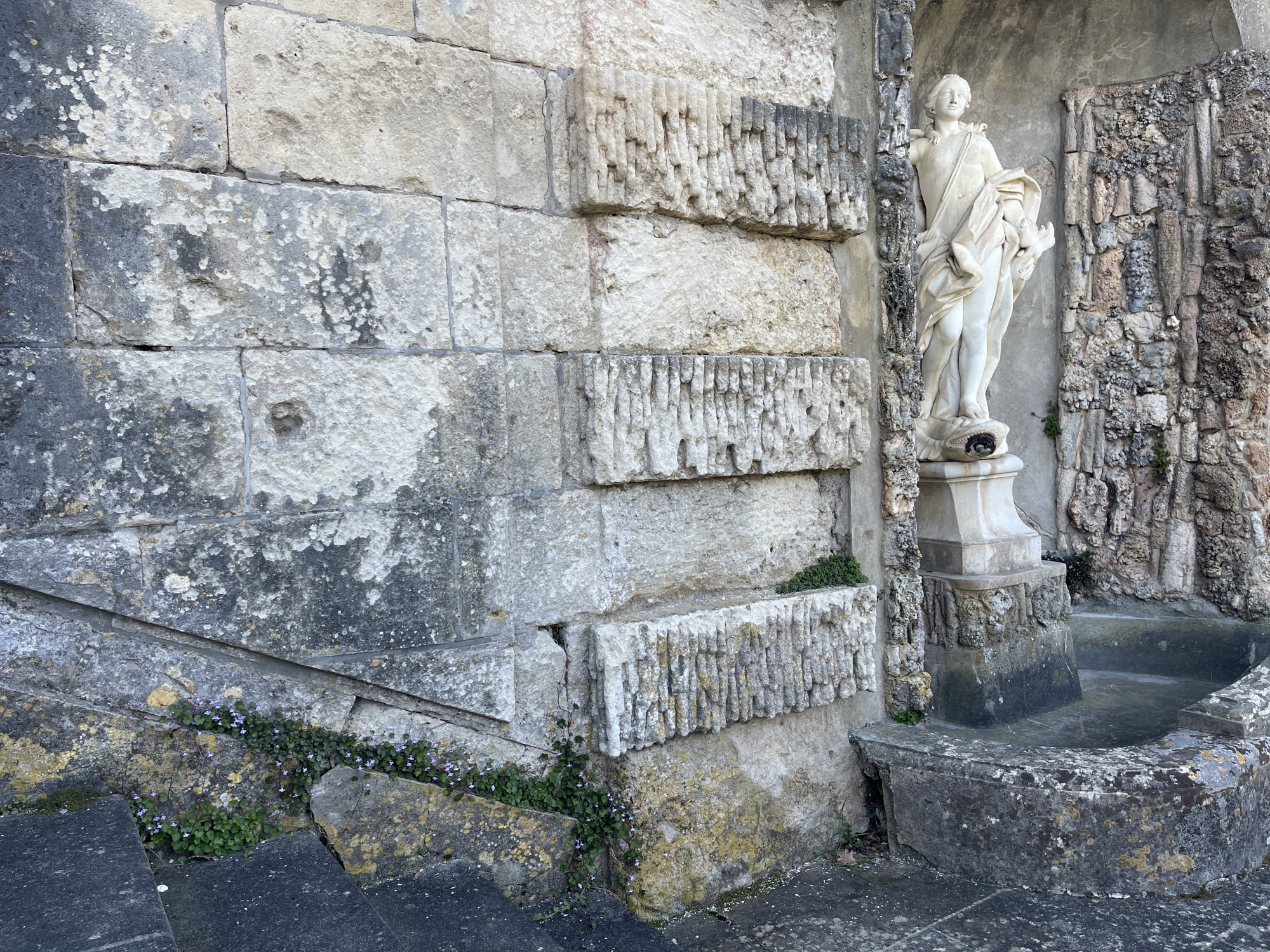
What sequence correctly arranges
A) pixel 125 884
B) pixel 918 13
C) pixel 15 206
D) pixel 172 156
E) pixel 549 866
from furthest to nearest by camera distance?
1. pixel 918 13
2. pixel 549 866
3. pixel 172 156
4. pixel 15 206
5. pixel 125 884

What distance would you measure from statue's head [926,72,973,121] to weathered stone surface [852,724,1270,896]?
307 centimetres

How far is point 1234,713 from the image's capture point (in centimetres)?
319

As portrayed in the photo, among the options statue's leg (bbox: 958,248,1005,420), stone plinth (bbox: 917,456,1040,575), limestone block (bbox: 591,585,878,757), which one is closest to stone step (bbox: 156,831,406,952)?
limestone block (bbox: 591,585,878,757)

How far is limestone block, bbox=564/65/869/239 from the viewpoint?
2.67m

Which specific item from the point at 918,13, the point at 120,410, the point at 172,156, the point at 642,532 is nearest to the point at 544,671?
the point at 642,532

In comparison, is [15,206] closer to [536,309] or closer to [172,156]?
[172,156]

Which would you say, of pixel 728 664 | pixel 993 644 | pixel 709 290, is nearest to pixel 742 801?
pixel 728 664

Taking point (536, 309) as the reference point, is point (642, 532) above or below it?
below

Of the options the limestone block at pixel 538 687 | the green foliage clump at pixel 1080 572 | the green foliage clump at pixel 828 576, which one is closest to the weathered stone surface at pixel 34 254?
the limestone block at pixel 538 687

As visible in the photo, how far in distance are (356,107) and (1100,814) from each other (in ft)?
10.3

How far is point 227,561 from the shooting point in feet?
7.20

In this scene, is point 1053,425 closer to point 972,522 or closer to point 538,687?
point 972,522

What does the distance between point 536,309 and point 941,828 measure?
2.27m

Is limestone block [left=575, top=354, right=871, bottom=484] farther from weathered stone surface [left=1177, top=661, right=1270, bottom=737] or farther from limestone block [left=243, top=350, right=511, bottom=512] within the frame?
weathered stone surface [left=1177, top=661, right=1270, bottom=737]
